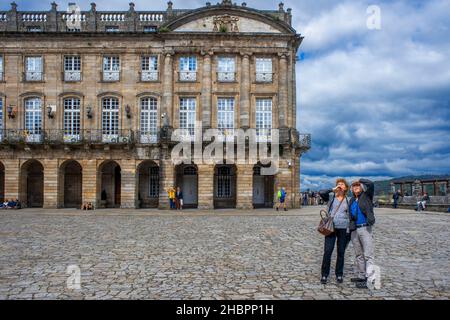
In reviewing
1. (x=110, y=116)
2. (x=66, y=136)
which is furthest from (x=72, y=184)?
(x=110, y=116)

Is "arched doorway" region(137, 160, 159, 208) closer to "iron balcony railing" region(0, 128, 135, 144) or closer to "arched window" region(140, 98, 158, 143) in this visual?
"arched window" region(140, 98, 158, 143)

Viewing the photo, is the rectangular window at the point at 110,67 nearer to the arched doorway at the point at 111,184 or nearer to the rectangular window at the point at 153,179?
the arched doorway at the point at 111,184

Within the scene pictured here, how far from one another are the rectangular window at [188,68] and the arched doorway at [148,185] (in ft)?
25.5

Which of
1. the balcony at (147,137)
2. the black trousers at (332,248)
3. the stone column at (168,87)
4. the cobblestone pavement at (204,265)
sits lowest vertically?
the cobblestone pavement at (204,265)

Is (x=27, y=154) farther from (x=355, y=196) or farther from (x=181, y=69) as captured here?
(x=355, y=196)

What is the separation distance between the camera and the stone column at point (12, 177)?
34.3 meters

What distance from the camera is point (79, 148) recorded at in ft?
113

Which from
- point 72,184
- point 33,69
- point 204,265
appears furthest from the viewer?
point 72,184

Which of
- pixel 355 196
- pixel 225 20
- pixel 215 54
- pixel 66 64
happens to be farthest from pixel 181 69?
pixel 355 196

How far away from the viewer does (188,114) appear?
114 ft

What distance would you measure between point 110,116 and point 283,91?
1391cm

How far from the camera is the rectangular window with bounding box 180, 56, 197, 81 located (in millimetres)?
34906

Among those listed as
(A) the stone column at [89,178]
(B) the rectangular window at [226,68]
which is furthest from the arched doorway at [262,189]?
(A) the stone column at [89,178]

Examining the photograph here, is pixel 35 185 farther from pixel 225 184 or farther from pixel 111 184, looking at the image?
pixel 225 184
